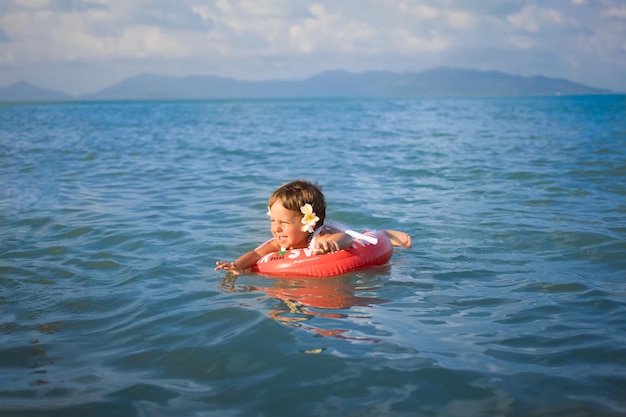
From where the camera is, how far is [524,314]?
3.96 metres

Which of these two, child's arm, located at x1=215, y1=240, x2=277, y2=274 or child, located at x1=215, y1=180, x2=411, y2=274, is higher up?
child, located at x1=215, y1=180, x2=411, y2=274

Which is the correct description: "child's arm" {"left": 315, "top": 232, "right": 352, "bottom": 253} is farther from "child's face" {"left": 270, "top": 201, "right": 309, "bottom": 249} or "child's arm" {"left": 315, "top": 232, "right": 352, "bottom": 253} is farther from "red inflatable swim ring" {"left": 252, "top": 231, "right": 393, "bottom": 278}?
"child's face" {"left": 270, "top": 201, "right": 309, "bottom": 249}

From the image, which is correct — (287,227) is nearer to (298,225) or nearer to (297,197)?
(298,225)

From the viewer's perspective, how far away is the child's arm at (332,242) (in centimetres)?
498

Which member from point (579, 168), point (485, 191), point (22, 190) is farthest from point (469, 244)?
point (22, 190)

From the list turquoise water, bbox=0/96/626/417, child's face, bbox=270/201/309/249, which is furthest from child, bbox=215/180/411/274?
turquoise water, bbox=0/96/626/417

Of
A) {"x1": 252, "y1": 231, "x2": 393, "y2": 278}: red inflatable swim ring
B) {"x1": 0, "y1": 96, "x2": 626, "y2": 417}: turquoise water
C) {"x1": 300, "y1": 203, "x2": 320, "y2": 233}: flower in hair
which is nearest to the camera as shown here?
{"x1": 0, "y1": 96, "x2": 626, "y2": 417}: turquoise water

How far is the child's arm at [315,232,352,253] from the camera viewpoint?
4.98m

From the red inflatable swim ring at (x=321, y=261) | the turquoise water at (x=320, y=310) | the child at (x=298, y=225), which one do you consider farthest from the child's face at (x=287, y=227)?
the turquoise water at (x=320, y=310)

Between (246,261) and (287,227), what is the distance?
0.50 m

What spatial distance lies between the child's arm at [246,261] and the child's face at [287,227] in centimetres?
17

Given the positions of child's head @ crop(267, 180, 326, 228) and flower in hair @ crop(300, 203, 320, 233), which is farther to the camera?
child's head @ crop(267, 180, 326, 228)

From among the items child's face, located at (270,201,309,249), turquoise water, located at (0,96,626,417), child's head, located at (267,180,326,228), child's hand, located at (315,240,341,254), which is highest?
child's head, located at (267,180,326,228)

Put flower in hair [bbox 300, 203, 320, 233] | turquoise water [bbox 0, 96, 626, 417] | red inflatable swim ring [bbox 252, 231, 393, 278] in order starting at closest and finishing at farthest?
turquoise water [bbox 0, 96, 626, 417], flower in hair [bbox 300, 203, 320, 233], red inflatable swim ring [bbox 252, 231, 393, 278]
